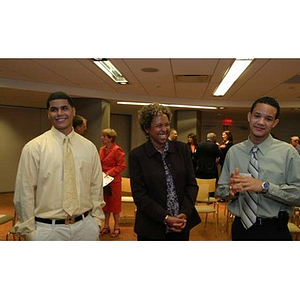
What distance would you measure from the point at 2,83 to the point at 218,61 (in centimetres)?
357

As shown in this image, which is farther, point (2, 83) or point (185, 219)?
point (2, 83)

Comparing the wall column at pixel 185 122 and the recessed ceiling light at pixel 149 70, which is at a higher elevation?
the recessed ceiling light at pixel 149 70

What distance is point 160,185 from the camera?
5.62 ft

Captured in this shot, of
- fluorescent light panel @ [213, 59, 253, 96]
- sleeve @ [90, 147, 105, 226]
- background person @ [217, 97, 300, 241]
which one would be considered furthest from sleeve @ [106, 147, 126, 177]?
background person @ [217, 97, 300, 241]

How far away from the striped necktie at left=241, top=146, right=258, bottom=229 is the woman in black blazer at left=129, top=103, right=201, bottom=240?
Result: 317 millimetres

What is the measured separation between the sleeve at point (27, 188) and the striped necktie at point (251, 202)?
1.14 metres

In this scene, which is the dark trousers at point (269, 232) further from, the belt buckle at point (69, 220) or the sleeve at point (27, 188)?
the sleeve at point (27, 188)

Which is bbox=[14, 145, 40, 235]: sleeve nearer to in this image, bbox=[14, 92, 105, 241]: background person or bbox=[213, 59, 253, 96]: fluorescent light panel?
bbox=[14, 92, 105, 241]: background person

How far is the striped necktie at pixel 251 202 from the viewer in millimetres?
1573

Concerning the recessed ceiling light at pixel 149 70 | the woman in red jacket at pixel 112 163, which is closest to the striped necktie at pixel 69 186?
the woman in red jacket at pixel 112 163

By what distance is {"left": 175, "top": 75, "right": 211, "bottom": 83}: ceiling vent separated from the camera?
15.7 feet

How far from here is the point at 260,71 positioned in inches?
171
